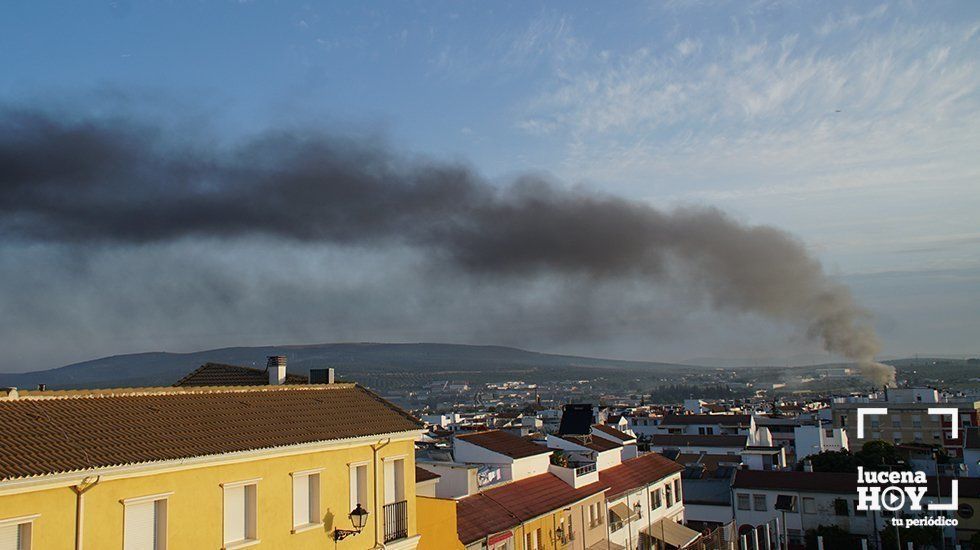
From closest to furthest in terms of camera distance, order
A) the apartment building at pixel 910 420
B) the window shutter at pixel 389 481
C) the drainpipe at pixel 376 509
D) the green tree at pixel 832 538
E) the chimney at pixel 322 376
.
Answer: the drainpipe at pixel 376 509, the window shutter at pixel 389 481, the chimney at pixel 322 376, the green tree at pixel 832 538, the apartment building at pixel 910 420

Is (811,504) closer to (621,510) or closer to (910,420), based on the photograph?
(621,510)

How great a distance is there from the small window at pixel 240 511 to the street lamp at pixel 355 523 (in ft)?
7.43

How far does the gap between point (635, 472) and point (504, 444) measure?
438 inches

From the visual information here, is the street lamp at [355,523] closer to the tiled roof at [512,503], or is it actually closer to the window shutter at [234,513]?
the window shutter at [234,513]

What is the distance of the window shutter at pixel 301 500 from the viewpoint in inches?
675

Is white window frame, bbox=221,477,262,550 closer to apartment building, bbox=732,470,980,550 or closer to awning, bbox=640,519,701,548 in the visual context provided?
awning, bbox=640,519,701,548

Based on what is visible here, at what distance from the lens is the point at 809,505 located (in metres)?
46.4

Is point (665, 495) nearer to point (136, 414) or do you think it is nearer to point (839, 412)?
point (136, 414)

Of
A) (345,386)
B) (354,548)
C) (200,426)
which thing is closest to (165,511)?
(200,426)

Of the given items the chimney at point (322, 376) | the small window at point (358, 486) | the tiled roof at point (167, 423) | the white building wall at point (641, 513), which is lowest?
the white building wall at point (641, 513)

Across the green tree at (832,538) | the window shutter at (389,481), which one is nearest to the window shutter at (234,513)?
the window shutter at (389,481)

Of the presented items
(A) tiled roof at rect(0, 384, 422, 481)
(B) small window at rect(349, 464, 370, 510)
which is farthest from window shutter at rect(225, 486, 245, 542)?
(B) small window at rect(349, 464, 370, 510)

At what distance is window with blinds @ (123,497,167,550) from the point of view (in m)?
13.4

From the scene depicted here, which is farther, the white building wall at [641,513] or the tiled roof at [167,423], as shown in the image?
the white building wall at [641,513]
